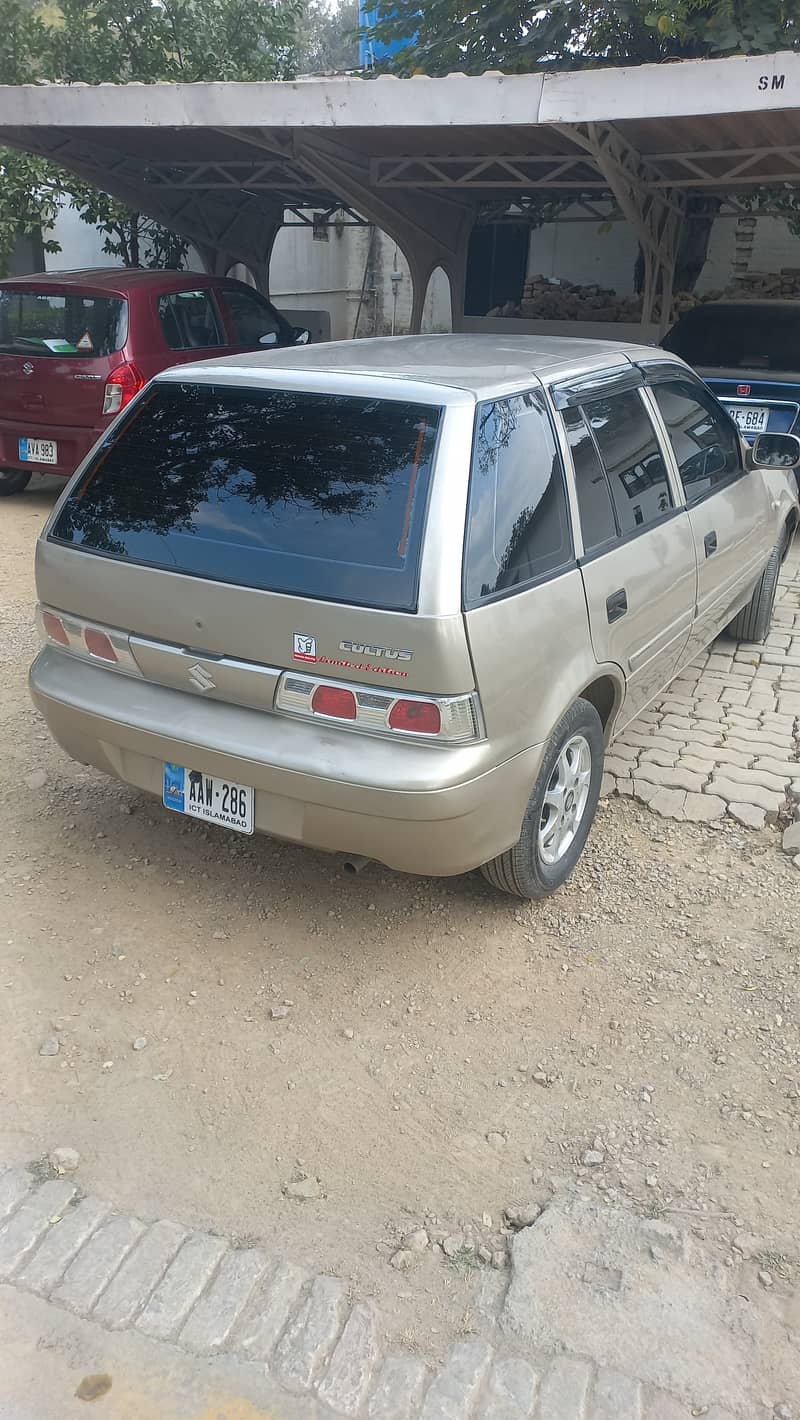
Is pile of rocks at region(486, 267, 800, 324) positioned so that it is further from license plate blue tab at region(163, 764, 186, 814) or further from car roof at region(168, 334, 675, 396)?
license plate blue tab at region(163, 764, 186, 814)

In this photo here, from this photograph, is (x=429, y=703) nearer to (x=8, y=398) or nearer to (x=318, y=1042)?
(x=318, y=1042)

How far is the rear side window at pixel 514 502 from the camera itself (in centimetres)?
286

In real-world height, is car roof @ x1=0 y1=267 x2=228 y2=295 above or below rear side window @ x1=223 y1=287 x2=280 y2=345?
above

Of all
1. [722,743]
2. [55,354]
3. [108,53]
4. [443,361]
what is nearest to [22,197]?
[108,53]

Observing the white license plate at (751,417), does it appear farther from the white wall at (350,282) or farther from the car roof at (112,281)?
the white wall at (350,282)

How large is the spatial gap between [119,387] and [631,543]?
5276 mm

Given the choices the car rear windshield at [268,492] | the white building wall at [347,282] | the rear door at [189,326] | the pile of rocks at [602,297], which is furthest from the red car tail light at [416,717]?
the white building wall at [347,282]

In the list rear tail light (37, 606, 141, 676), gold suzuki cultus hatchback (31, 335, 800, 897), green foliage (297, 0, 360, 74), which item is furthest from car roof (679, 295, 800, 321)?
green foliage (297, 0, 360, 74)

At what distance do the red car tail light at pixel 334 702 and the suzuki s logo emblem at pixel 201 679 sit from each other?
0.36 metres

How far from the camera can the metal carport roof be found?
22.6 feet

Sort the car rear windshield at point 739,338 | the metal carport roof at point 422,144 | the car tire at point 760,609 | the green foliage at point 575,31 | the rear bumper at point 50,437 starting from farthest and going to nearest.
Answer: the green foliage at point 575,31 → the car rear windshield at point 739,338 → the rear bumper at point 50,437 → the metal carport roof at point 422,144 → the car tire at point 760,609

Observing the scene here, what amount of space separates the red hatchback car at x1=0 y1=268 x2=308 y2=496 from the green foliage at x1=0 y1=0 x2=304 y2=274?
16.3 feet

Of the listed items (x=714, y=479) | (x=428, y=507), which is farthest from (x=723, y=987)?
(x=714, y=479)

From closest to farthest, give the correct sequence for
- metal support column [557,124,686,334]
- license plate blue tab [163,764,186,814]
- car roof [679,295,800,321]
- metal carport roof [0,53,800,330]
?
1. license plate blue tab [163,764,186,814]
2. metal carport roof [0,53,800,330]
3. metal support column [557,124,686,334]
4. car roof [679,295,800,321]
